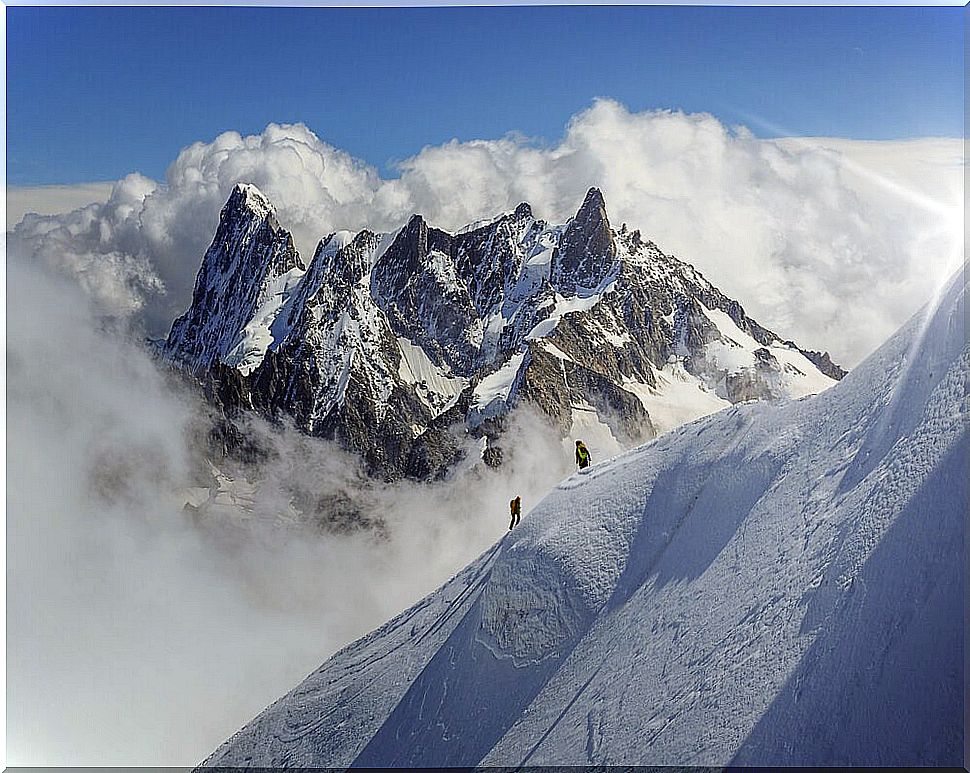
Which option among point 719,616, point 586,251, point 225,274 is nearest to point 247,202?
point 225,274

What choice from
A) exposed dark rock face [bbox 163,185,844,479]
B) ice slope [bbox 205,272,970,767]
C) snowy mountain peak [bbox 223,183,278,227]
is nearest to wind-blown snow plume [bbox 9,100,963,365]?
snowy mountain peak [bbox 223,183,278,227]

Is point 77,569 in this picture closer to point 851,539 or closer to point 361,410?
point 851,539

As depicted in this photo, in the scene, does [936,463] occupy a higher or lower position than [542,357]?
lower

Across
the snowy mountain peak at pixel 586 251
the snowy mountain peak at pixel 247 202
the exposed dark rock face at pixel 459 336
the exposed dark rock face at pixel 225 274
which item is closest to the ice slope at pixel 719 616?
the exposed dark rock face at pixel 459 336

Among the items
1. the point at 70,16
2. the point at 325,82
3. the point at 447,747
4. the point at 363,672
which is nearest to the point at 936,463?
the point at 447,747

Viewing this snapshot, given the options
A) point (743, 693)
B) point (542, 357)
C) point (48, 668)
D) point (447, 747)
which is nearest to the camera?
point (743, 693)

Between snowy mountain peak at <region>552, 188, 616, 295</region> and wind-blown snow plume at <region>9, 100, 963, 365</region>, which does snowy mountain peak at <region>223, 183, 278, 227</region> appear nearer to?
wind-blown snow plume at <region>9, 100, 963, 365</region>
